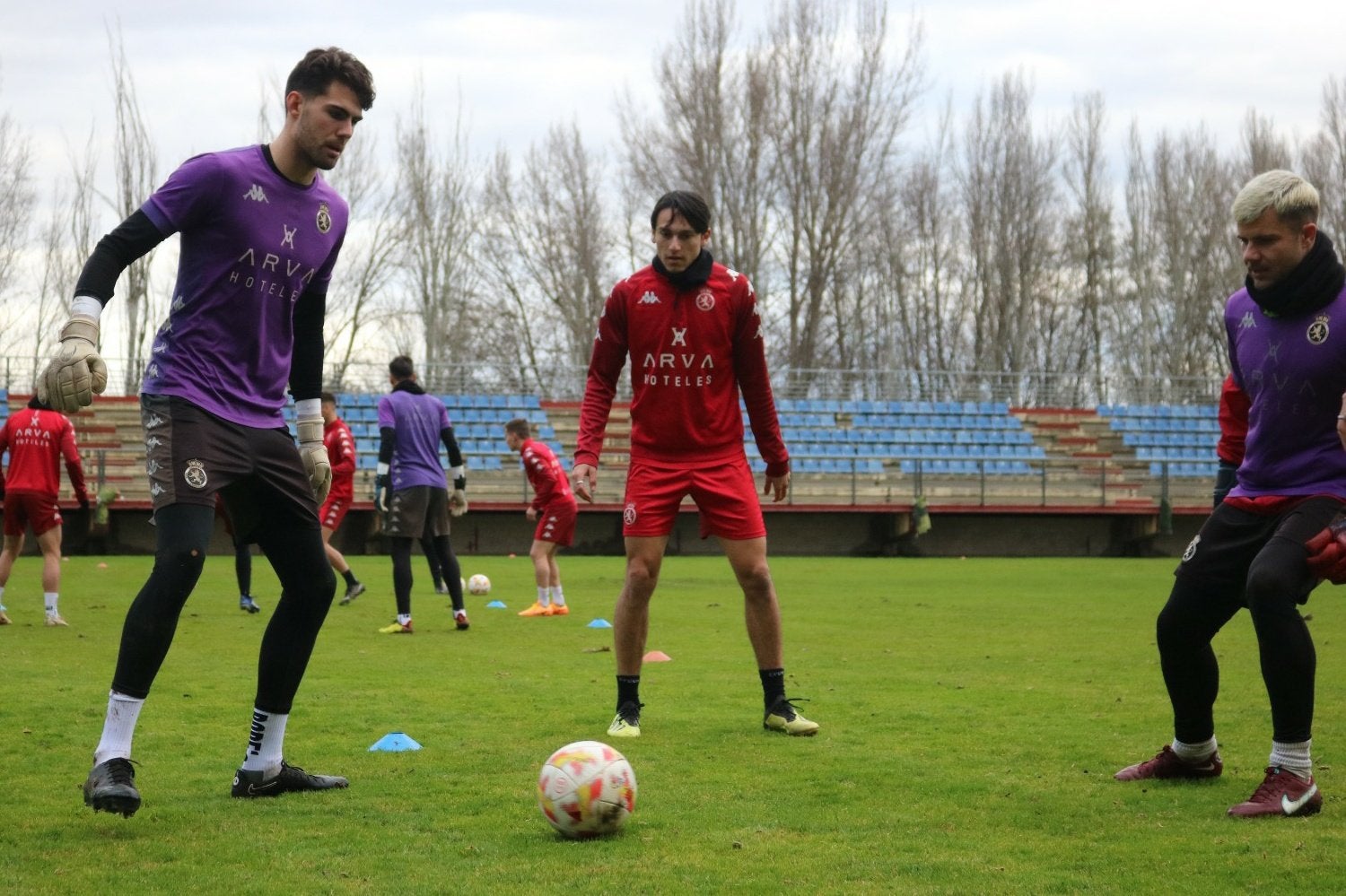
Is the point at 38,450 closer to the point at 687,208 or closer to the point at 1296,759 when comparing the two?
the point at 687,208

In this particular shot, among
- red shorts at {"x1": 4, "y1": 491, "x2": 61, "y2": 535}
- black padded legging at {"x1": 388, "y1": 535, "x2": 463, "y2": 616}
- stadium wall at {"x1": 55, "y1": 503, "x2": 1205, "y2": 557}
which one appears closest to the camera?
black padded legging at {"x1": 388, "y1": 535, "x2": 463, "y2": 616}

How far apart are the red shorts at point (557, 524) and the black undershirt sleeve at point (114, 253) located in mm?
9519

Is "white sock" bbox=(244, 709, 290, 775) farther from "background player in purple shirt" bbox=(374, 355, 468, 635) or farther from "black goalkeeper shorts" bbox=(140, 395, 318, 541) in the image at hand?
"background player in purple shirt" bbox=(374, 355, 468, 635)

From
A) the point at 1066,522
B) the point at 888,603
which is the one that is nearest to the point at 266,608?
the point at 888,603

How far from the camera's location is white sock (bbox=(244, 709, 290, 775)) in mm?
4773

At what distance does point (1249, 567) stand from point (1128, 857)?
4.25 ft

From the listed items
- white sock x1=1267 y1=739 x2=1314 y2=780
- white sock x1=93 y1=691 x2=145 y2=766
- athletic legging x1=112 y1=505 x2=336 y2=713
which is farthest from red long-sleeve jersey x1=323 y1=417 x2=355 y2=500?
white sock x1=1267 y1=739 x2=1314 y2=780

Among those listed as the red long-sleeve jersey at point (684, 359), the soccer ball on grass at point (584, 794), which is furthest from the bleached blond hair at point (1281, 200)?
the soccer ball on grass at point (584, 794)

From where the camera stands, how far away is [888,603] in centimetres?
1482

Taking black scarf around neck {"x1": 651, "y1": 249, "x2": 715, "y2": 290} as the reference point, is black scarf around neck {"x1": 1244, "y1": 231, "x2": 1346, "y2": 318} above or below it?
below

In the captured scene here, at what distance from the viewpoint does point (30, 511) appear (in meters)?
11.7

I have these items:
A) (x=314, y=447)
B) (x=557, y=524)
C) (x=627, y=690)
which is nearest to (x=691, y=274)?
(x=627, y=690)

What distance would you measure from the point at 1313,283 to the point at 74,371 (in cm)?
390

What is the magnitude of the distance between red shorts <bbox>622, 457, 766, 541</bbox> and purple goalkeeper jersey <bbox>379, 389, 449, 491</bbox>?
5.60 meters
